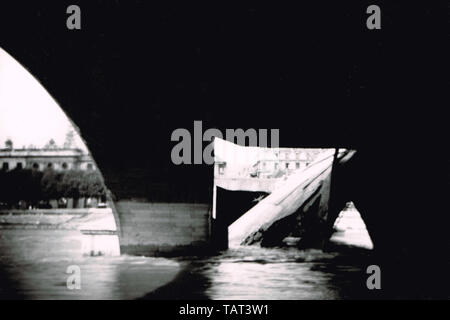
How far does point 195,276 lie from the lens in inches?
395

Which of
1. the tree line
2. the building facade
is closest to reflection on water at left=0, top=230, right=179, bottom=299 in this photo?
the tree line

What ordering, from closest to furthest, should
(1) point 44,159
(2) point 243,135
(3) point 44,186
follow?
1. (2) point 243,135
2. (3) point 44,186
3. (1) point 44,159

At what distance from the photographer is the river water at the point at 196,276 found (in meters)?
8.28

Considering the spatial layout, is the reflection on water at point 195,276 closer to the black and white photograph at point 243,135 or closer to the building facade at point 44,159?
the black and white photograph at point 243,135

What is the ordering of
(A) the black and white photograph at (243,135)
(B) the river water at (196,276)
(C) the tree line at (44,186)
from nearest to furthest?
(A) the black and white photograph at (243,135)
(B) the river water at (196,276)
(C) the tree line at (44,186)

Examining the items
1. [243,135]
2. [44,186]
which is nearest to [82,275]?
[243,135]

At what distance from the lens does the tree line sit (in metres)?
36.0

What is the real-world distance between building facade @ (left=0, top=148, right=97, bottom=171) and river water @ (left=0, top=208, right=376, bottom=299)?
33.1m

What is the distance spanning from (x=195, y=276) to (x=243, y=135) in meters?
3.55

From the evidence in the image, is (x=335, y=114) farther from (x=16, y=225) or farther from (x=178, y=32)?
(x=16, y=225)

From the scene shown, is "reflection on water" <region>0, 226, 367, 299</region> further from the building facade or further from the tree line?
the building facade

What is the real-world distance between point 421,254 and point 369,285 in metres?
2.67

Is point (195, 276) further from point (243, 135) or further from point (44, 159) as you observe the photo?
point (44, 159)

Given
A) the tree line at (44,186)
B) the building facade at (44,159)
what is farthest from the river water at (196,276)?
the building facade at (44,159)
